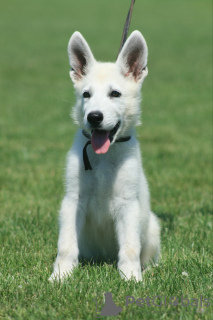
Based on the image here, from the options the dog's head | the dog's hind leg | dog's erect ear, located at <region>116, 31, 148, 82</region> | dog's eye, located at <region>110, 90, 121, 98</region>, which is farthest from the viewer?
the dog's hind leg

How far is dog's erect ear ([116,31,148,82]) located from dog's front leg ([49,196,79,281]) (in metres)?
1.33

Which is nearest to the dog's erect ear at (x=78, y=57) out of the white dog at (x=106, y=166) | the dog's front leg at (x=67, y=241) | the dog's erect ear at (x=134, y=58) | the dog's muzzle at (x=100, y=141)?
the white dog at (x=106, y=166)

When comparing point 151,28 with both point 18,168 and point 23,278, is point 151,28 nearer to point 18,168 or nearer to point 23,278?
point 18,168

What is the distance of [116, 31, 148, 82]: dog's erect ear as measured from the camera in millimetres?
4285

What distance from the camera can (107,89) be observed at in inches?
163

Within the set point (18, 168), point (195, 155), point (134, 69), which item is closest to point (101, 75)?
point (134, 69)

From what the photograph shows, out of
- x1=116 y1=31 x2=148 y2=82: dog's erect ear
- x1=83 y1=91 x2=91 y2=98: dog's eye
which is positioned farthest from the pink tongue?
x1=116 y1=31 x2=148 y2=82: dog's erect ear

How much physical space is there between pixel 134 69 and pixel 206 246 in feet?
6.47

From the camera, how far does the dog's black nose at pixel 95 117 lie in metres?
3.85

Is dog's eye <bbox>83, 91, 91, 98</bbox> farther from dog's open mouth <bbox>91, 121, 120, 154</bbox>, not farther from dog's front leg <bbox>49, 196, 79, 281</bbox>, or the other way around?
dog's front leg <bbox>49, 196, 79, 281</bbox>

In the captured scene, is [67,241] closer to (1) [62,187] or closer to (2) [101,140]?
(2) [101,140]

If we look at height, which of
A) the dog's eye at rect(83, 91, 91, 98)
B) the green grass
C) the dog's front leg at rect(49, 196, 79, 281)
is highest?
the dog's eye at rect(83, 91, 91, 98)

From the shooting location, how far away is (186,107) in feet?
43.8

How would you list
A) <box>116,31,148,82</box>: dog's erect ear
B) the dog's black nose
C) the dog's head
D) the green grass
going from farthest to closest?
1. <box>116,31,148,82</box>: dog's erect ear
2. the dog's head
3. the dog's black nose
4. the green grass
